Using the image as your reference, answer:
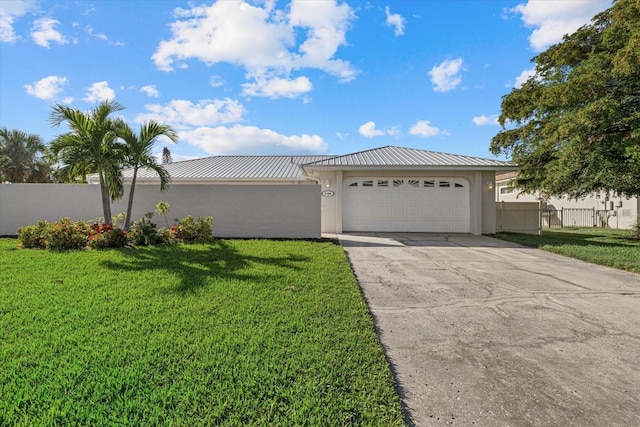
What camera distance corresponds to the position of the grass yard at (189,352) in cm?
214

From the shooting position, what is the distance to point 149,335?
326cm

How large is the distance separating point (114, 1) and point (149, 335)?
9013 millimetres

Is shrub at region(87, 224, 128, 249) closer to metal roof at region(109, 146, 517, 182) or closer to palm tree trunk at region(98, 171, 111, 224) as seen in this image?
palm tree trunk at region(98, 171, 111, 224)

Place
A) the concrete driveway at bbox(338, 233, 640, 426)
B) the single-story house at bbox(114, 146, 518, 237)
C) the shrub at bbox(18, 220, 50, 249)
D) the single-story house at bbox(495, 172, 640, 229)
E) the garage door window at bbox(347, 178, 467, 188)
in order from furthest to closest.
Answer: the single-story house at bbox(495, 172, 640, 229) → the garage door window at bbox(347, 178, 467, 188) → the single-story house at bbox(114, 146, 518, 237) → the shrub at bbox(18, 220, 50, 249) → the concrete driveway at bbox(338, 233, 640, 426)

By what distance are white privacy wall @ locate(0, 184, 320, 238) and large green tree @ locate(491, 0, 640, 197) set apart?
9.38m

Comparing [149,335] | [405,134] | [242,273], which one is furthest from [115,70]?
[405,134]

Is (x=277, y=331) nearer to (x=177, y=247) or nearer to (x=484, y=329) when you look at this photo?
(x=484, y=329)

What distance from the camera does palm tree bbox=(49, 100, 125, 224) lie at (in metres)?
Result: 8.91

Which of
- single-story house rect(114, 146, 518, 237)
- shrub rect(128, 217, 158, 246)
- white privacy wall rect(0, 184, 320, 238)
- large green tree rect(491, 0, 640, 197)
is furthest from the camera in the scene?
single-story house rect(114, 146, 518, 237)

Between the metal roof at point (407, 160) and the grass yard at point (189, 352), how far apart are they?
805cm

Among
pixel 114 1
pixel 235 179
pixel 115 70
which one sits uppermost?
pixel 114 1

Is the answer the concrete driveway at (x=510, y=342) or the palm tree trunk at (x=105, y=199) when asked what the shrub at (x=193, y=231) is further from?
the concrete driveway at (x=510, y=342)

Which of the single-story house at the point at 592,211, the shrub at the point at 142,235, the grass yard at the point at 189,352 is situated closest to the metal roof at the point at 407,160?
the single-story house at the point at 592,211

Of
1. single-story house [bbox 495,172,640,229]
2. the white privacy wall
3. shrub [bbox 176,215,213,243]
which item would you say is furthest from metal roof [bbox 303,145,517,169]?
single-story house [bbox 495,172,640,229]
